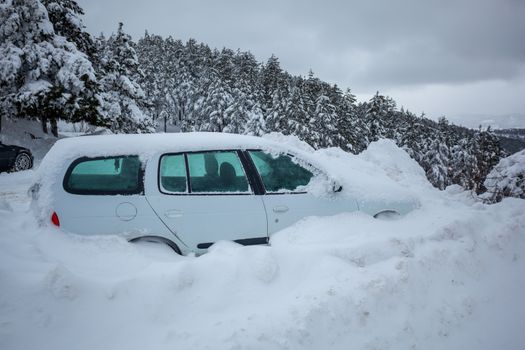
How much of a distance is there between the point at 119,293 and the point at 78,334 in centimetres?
44

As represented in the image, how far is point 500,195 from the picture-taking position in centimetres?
686

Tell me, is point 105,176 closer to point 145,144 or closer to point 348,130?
point 145,144

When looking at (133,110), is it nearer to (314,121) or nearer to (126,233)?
(314,121)

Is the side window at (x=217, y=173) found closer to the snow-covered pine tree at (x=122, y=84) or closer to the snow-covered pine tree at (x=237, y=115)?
the snow-covered pine tree at (x=122, y=84)

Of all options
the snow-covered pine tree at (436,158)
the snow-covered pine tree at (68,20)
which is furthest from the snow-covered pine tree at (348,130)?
the snow-covered pine tree at (68,20)

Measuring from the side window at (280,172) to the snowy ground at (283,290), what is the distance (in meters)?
0.55

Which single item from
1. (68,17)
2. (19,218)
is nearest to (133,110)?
(68,17)

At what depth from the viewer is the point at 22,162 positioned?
12.5m

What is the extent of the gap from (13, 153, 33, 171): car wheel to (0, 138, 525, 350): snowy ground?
410 inches

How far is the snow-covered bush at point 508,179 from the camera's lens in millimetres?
7158

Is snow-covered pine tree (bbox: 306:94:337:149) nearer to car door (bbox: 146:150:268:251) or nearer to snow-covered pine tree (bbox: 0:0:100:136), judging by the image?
snow-covered pine tree (bbox: 0:0:100:136)

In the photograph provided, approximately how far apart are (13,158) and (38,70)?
244 inches

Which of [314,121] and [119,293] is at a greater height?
[314,121]

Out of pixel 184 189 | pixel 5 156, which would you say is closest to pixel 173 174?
pixel 184 189
